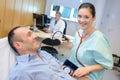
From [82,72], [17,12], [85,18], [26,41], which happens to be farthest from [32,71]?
[17,12]

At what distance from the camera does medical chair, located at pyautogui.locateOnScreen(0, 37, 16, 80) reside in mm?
1188

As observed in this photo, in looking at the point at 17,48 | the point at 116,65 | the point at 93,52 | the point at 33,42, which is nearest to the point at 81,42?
the point at 93,52

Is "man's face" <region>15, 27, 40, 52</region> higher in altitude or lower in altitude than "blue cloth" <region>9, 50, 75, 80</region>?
higher

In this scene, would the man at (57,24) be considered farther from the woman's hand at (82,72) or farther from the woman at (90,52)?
the woman's hand at (82,72)

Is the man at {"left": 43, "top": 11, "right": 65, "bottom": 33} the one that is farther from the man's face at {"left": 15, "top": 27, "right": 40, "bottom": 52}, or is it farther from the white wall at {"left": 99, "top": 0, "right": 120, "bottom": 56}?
the man's face at {"left": 15, "top": 27, "right": 40, "bottom": 52}

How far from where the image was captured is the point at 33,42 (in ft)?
4.19

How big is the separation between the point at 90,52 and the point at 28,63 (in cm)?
47

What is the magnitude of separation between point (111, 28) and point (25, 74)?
3.66 m

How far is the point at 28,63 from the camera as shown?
117 cm

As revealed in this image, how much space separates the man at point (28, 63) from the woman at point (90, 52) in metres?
0.15

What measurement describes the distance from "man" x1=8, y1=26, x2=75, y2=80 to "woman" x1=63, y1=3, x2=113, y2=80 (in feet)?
0.48

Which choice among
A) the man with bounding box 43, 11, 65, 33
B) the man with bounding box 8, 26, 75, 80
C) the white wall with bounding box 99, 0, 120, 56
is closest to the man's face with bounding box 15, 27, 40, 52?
the man with bounding box 8, 26, 75, 80

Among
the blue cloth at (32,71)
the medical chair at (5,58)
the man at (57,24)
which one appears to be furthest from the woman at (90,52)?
the man at (57,24)

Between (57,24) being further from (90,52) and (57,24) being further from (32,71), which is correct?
(32,71)
